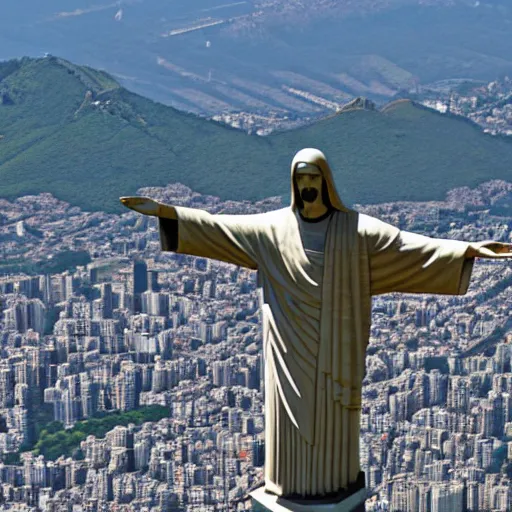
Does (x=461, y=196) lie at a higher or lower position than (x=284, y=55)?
lower

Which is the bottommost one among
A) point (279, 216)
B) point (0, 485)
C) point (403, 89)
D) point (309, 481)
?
point (0, 485)

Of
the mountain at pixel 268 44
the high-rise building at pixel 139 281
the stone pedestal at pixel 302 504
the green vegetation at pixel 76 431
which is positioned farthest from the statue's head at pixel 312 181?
the mountain at pixel 268 44

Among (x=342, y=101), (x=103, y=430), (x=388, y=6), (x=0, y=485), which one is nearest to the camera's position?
(x=0, y=485)

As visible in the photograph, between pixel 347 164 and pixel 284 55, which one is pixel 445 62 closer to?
pixel 284 55

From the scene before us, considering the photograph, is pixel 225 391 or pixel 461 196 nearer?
pixel 225 391

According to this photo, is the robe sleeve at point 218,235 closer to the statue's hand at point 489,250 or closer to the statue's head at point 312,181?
the statue's head at point 312,181

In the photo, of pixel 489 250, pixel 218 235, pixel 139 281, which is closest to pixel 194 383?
pixel 139 281

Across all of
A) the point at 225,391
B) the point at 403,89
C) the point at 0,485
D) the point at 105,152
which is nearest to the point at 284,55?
the point at 403,89
